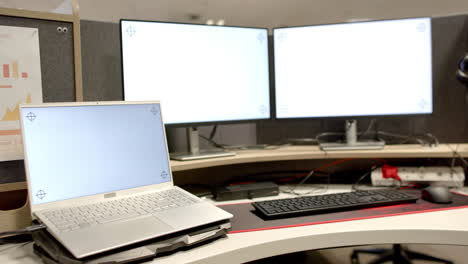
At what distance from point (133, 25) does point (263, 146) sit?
0.59 metres

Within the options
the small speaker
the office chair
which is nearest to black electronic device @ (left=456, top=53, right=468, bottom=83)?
the small speaker

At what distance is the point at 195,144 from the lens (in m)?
1.08

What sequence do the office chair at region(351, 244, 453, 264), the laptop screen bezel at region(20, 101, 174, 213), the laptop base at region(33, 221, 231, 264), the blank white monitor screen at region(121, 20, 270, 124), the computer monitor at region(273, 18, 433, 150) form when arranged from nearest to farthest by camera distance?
the laptop base at region(33, 221, 231, 264) < the laptop screen bezel at region(20, 101, 174, 213) < the blank white monitor screen at region(121, 20, 270, 124) < the computer monitor at region(273, 18, 433, 150) < the office chair at region(351, 244, 453, 264)

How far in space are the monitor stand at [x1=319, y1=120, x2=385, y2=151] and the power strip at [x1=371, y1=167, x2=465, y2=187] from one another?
0.27 feet

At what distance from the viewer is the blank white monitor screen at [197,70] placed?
3.16ft

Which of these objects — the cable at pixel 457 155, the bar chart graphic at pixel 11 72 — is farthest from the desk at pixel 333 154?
the bar chart graphic at pixel 11 72

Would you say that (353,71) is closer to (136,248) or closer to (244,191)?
(244,191)

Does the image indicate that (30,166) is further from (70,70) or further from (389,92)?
(389,92)

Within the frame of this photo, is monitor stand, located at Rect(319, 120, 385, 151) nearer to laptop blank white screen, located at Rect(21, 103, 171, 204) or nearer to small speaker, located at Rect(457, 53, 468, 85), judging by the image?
small speaker, located at Rect(457, 53, 468, 85)

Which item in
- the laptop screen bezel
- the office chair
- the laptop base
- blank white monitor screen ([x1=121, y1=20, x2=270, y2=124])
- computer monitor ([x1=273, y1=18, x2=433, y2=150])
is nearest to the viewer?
the laptop base

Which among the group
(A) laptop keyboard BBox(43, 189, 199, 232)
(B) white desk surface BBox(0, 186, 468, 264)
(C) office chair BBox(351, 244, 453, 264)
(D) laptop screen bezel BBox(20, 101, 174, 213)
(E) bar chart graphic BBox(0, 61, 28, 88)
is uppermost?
(E) bar chart graphic BBox(0, 61, 28, 88)

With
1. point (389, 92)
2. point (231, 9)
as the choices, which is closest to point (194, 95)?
point (389, 92)

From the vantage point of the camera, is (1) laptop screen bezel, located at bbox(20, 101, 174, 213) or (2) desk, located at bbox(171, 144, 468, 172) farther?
(2) desk, located at bbox(171, 144, 468, 172)

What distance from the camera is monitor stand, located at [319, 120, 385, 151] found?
3.62ft
